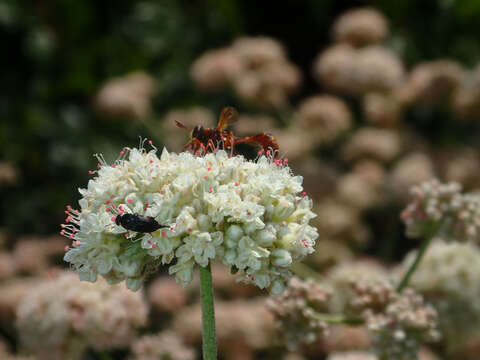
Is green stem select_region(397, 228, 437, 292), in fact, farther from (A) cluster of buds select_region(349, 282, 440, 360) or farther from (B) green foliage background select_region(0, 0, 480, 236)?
(B) green foliage background select_region(0, 0, 480, 236)

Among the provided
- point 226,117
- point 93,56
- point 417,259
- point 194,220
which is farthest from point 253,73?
point 194,220

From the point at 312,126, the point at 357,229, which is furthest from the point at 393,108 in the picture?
the point at 357,229

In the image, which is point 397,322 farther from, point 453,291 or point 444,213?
point 453,291

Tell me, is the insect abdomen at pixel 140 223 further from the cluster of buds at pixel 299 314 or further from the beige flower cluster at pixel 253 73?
the beige flower cluster at pixel 253 73

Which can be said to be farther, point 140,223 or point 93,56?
point 93,56

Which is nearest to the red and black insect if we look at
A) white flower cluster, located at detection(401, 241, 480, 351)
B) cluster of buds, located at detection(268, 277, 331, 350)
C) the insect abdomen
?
the insect abdomen

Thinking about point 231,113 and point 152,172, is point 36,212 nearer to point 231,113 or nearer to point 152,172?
point 231,113
